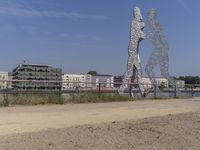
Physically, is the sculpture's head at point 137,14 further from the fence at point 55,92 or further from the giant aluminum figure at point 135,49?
the fence at point 55,92

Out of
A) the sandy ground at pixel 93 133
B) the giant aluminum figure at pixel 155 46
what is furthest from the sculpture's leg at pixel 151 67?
the sandy ground at pixel 93 133

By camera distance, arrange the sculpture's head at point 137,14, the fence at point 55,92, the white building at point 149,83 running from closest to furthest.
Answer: the fence at point 55,92 < the white building at point 149,83 < the sculpture's head at point 137,14

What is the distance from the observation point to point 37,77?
35.0 meters

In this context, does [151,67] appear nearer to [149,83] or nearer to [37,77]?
[149,83]

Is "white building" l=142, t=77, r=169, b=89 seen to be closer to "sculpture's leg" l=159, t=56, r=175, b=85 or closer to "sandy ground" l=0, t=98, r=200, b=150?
"sculpture's leg" l=159, t=56, r=175, b=85

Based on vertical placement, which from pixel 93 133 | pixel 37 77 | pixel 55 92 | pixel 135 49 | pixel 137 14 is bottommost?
pixel 93 133

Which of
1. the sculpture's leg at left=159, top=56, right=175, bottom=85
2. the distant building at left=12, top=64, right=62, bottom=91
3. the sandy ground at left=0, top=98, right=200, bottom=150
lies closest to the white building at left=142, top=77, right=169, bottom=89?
the sculpture's leg at left=159, top=56, right=175, bottom=85

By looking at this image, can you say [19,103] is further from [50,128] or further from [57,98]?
[50,128]

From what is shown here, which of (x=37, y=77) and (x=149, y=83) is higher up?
(x=37, y=77)

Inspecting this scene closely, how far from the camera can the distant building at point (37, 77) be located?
2484 cm

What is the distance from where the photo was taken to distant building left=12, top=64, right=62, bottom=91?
2484 cm

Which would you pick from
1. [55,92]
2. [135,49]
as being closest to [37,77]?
[135,49]

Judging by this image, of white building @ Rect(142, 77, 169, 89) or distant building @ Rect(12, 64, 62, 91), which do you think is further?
white building @ Rect(142, 77, 169, 89)

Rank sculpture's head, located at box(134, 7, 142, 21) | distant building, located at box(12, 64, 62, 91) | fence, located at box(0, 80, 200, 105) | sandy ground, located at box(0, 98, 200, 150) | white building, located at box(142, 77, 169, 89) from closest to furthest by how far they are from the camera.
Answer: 1. sandy ground, located at box(0, 98, 200, 150)
2. fence, located at box(0, 80, 200, 105)
3. distant building, located at box(12, 64, 62, 91)
4. white building, located at box(142, 77, 169, 89)
5. sculpture's head, located at box(134, 7, 142, 21)
